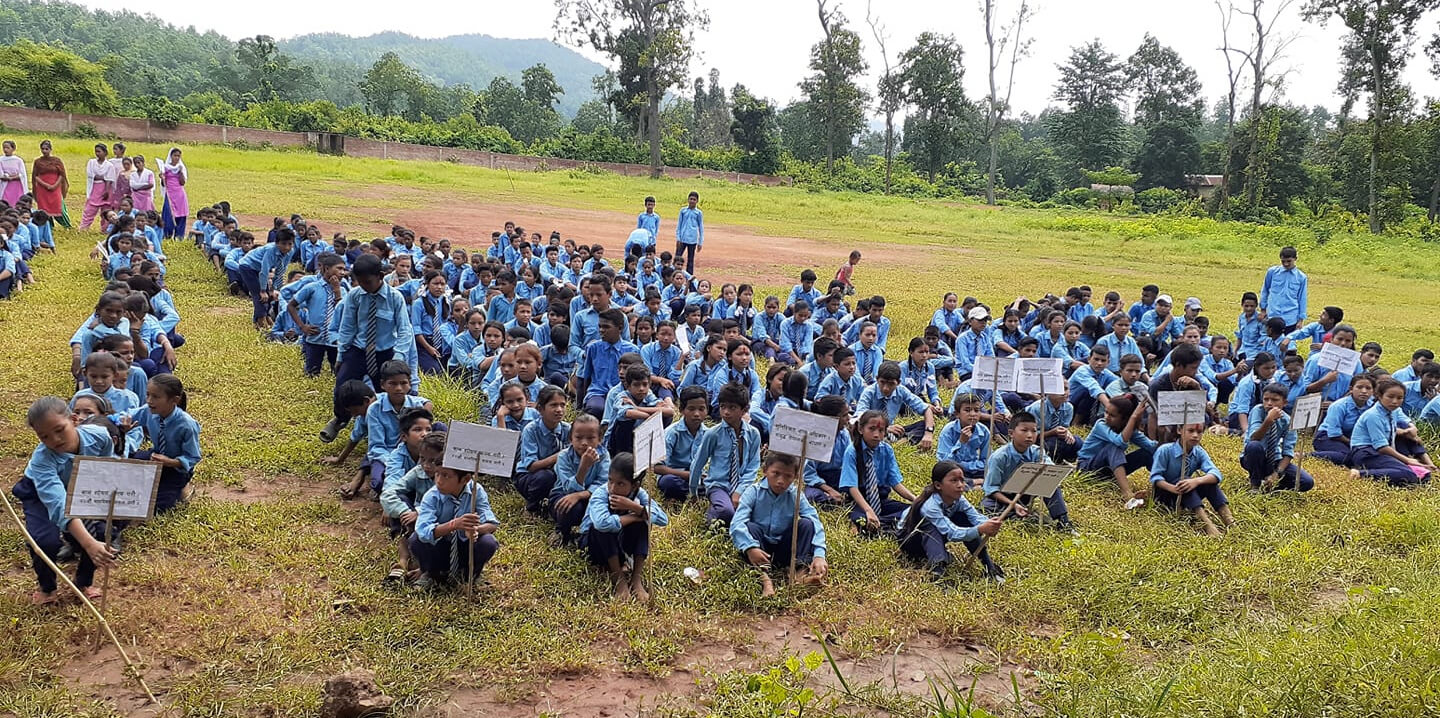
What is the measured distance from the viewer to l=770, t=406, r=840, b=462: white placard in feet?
17.5

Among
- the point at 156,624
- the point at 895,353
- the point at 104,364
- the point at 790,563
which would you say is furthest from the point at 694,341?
the point at 156,624

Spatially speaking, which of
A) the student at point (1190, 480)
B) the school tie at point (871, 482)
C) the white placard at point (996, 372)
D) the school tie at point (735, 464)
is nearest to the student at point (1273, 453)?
the student at point (1190, 480)

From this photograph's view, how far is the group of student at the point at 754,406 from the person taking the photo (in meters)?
5.52

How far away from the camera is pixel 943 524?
5.60 metres

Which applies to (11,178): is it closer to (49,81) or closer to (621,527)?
(621,527)

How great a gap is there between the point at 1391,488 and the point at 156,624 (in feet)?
29.9

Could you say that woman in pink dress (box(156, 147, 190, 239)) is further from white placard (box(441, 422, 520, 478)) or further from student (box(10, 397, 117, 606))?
white placard (box(441, 422, 520, 478))

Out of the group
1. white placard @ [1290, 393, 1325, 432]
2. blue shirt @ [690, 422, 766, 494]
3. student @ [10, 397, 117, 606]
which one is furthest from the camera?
white placard @ [1290, 393, 1325, 432]

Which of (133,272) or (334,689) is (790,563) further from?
(133,272)

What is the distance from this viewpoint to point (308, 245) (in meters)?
12.8

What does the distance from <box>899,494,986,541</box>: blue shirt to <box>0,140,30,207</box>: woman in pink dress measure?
16490 millimetres

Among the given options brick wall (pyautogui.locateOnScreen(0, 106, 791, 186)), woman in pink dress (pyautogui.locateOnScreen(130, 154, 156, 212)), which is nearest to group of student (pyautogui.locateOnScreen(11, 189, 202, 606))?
woman in pink dress (pyautogui.locateOnScreen(130, 154, 156, 212))

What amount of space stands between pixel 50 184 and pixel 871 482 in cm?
1622

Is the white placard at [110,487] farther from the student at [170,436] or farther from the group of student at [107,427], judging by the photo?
the student at [170,436]
